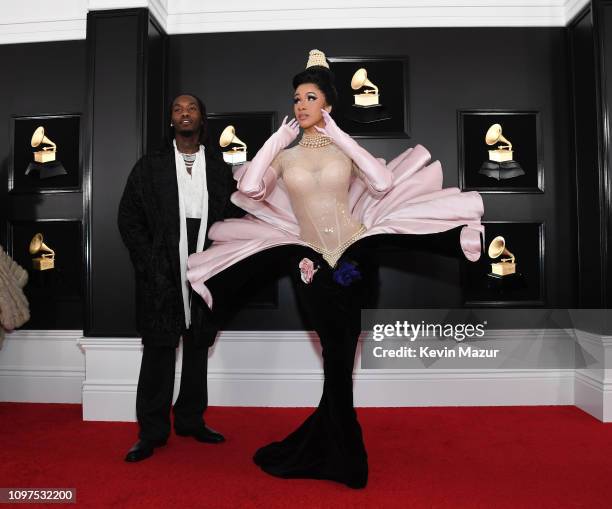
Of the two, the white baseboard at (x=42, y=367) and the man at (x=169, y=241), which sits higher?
the man at (x=169, y=241)

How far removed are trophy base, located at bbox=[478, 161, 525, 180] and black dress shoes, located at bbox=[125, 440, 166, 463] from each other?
9.74ft

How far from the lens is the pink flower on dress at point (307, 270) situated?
243cm

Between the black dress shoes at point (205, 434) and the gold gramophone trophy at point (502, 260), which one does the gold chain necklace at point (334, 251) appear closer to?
the black dress shoes at point (205, 434)

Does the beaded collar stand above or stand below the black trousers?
above

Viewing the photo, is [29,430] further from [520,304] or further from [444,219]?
[520,304]

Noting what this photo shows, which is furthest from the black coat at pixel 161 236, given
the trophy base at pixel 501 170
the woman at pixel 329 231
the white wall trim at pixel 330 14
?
the trophy base at pixel 501 170

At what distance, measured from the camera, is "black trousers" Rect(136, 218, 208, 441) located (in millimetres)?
2865

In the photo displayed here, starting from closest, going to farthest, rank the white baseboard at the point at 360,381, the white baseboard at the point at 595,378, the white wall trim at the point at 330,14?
the white baseboard at the point at 595,378
the white baseboard at the point at 360,381
the white wall trim at the point at 330,14

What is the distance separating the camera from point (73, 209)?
397 cm

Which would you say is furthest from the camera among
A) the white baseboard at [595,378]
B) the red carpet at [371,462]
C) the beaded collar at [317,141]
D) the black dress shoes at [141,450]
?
the white baseboard at [595,378]

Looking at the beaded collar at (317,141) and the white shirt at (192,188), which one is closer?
the beaded collar at (317,141)

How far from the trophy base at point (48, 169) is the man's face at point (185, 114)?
1.56m

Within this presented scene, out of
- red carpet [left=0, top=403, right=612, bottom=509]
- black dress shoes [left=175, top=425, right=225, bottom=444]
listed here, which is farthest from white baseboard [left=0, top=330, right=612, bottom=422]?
black dress shoes [left=175, top=425, right=225, bottom=444]

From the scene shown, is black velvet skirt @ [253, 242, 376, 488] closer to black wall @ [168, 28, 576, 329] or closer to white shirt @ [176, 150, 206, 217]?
white shirt @ [176, 150, 206, 217]
